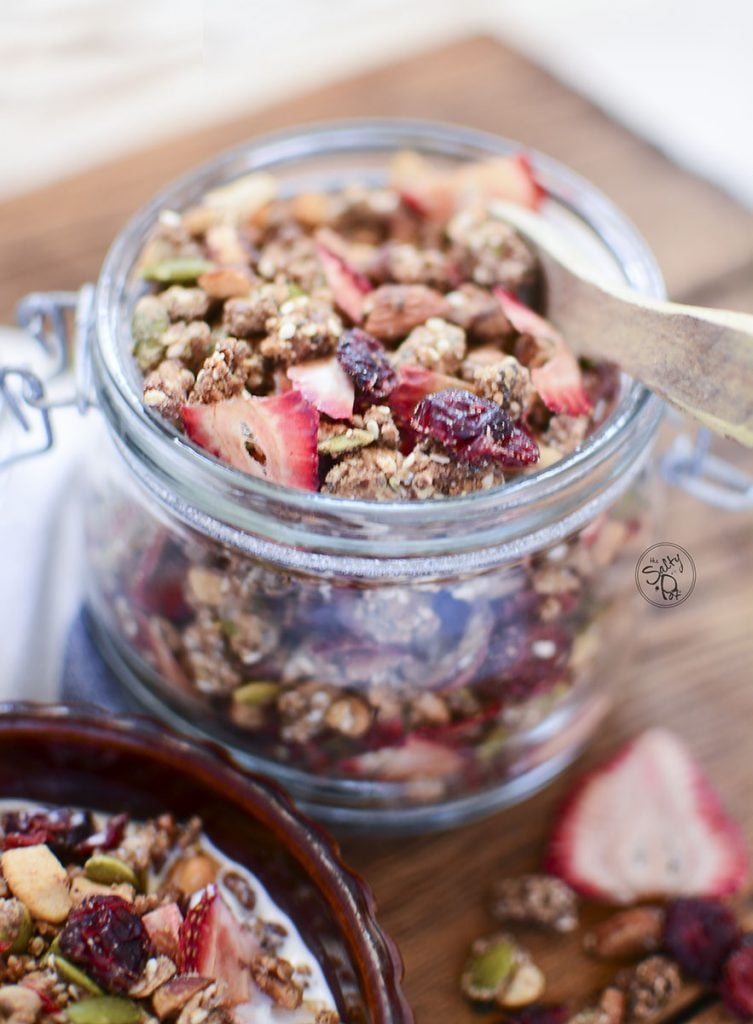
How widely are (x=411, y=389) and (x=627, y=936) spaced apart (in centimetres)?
39

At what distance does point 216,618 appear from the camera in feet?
2.26

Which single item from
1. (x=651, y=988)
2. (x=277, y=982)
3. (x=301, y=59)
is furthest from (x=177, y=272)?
(x=301, y=59)

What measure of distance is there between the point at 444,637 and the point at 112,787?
23cm

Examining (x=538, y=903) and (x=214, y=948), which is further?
(x=538, y=903)

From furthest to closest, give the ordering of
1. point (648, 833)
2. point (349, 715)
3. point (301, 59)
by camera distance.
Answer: point (301, 59) < point (648, 833) < point (349, 715)

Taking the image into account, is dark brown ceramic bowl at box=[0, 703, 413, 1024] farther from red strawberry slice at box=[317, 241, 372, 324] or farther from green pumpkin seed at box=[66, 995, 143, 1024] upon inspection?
red strawberry slice at box=[317, 241, 372, 324]

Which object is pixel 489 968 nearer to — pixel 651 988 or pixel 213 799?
pixel 651 988

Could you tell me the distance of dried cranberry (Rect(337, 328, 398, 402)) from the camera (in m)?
0.65

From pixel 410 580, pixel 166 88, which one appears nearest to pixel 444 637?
pixel 410 580

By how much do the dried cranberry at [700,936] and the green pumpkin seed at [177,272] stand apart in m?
0.52

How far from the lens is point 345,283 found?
28.5 inches

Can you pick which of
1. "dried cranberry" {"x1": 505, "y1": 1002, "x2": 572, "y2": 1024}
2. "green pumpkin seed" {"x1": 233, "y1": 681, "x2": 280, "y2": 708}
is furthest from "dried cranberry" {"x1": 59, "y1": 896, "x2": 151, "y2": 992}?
"dried cranberry" {"x1": 505, "y1": 1002, "x2": 572, "y2": 1024}

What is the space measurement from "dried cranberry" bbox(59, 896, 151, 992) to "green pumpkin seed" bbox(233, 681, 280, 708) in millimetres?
145

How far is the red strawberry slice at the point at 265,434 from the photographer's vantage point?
62cm
